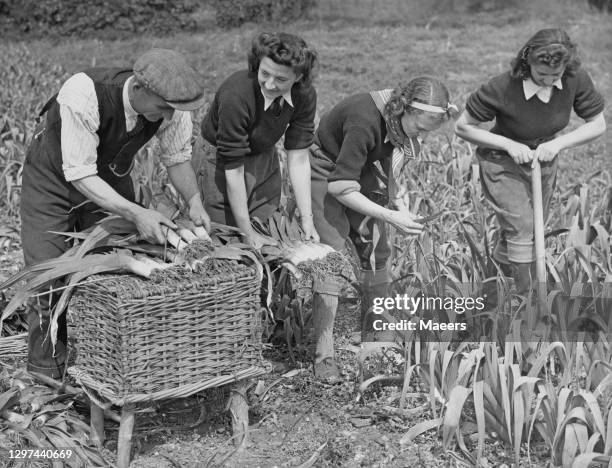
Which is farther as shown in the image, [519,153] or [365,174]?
[519,153]

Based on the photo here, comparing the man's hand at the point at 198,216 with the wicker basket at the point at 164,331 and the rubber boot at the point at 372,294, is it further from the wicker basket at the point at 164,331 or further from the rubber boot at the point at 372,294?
the rubber boot at the point at 372,294

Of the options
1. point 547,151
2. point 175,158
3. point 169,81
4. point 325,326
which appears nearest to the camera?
point 169,81

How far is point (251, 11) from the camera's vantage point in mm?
11766

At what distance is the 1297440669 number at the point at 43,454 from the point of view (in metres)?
2.67

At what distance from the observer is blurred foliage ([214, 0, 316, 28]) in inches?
461

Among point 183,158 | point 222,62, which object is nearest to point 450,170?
point 183,158

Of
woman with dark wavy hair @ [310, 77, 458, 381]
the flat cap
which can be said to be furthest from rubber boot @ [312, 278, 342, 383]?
the flat cap

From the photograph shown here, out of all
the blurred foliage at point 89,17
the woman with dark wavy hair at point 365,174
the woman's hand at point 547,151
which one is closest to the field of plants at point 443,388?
the woman with dark wavy hair at point 365,174

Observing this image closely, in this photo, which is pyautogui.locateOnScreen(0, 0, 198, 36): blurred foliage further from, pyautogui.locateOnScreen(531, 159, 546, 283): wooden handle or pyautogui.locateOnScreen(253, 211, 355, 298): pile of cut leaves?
pyautogui.locateOnScreen(253, 211, 355, 298): pile of cut leaves

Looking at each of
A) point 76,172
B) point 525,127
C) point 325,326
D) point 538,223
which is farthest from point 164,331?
point 525,127

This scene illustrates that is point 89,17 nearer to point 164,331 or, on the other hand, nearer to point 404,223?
point 404,223

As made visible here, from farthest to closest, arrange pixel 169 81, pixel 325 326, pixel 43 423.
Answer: pixel 325 326, pixel 43 423, pixel 169 81

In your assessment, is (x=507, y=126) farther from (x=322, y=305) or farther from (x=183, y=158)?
(x=183, y=158)

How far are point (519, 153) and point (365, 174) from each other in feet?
1.96
